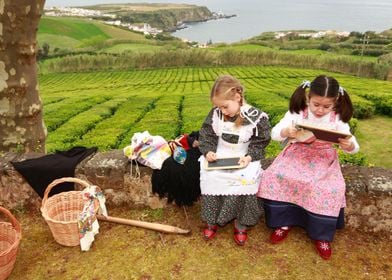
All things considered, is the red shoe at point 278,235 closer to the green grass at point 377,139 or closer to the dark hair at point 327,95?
the dark hair at point 327,95

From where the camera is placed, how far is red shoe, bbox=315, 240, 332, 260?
4.25 metres

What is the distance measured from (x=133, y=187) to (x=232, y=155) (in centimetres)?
148

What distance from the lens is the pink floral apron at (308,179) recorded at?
4168mm

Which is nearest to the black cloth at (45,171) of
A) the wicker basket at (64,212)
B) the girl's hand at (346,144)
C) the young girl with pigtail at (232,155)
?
the wicker basket at (64,212)

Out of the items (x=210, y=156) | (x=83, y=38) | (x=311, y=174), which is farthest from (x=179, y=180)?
(x=83, y=38)

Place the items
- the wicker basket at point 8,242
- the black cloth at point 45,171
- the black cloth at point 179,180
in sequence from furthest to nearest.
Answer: the black cloth at point 45,171
the black cloth at point 179,180
the wicker basket at point 8,242

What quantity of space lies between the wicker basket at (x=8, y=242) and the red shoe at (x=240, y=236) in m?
2.44

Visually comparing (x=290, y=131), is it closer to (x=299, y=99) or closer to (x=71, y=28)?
(x=299, y=99)

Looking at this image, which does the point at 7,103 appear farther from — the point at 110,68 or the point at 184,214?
the point at 110,68

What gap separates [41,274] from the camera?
4133 mm

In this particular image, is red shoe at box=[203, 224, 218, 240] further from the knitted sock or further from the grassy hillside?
the grassy hillside

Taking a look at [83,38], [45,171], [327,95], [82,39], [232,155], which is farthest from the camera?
[83,38]

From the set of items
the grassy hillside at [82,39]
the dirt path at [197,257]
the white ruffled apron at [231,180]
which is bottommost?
the grassy hillside at [82,39]

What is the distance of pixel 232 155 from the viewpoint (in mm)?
4750
